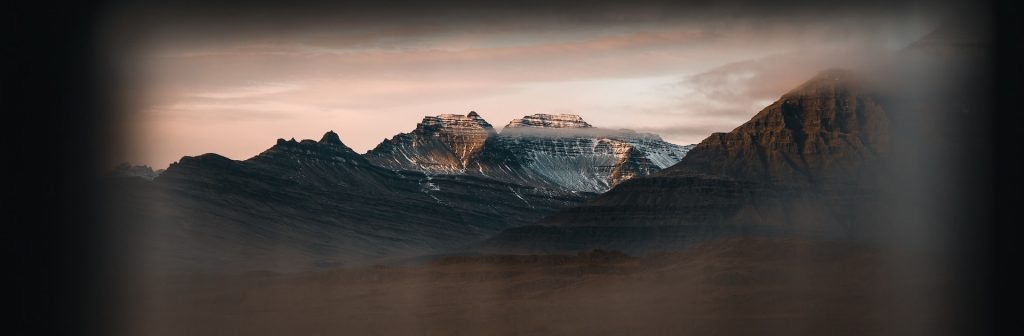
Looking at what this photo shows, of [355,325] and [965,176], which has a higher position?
[965,176]

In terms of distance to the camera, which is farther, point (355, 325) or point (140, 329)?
point (355, 325)

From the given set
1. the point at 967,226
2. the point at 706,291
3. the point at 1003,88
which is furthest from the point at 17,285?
the point at 706,291

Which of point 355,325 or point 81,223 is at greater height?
point 81,223

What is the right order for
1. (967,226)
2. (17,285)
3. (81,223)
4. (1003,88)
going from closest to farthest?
(17,285) → (81,223) → (1003,88) → (967,226)

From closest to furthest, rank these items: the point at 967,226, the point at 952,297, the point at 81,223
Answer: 1. the point at 81,223
2. the point at 952,297
3. the point at 967,226

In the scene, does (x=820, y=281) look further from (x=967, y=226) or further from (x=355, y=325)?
(x=355, y=325)

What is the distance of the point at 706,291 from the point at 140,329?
8594 cm

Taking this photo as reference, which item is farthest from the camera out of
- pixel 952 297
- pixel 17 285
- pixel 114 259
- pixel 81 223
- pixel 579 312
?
pixel 579 312

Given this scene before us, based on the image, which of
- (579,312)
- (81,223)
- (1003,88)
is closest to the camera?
(81,223)

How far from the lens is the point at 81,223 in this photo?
74.9m

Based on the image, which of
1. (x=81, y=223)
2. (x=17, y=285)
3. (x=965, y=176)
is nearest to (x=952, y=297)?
(x=965, y=176)

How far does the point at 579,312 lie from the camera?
187m

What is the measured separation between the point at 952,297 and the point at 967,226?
1927cm

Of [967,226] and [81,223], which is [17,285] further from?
[967,226]
